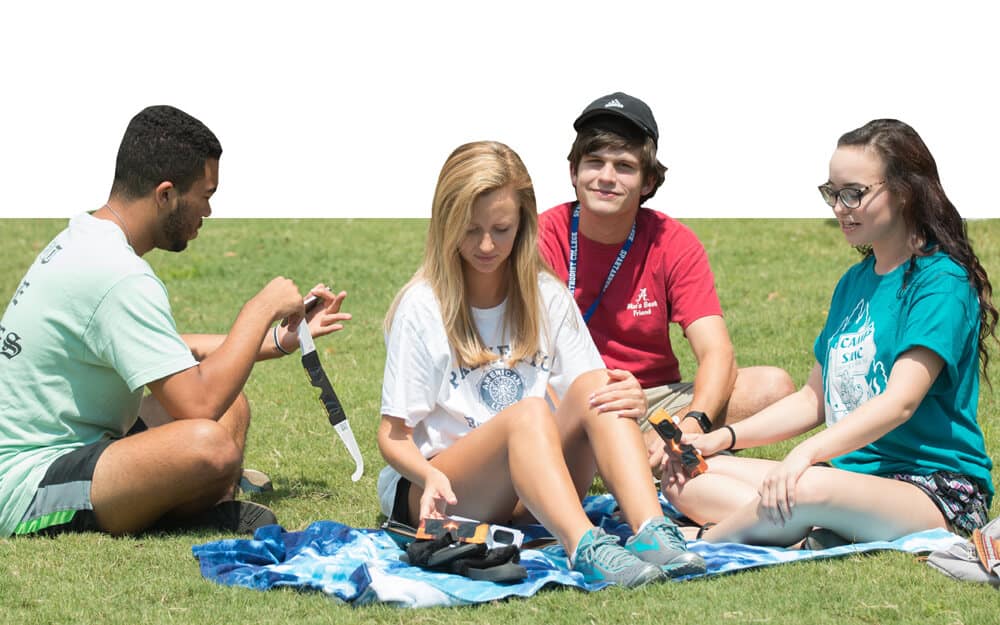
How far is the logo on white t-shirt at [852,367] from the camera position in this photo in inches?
182

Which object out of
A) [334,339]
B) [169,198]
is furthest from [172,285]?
[169,198]

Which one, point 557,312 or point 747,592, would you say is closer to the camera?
point 747,592

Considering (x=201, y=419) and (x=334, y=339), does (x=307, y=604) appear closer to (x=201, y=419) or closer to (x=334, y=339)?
(x=201, y=419)

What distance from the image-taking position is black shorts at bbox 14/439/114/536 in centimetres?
487

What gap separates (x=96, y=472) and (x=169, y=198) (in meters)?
1.11

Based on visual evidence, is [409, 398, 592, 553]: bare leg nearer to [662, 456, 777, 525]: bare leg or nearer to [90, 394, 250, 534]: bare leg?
[662, 456, 777, 525]: bare leg

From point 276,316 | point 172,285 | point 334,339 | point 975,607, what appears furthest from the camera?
point 172,285

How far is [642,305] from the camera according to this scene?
Result: 5.80 metres

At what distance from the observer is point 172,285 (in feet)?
41.2

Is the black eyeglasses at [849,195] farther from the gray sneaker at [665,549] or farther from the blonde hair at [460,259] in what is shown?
the gray sneaker at [665,549]

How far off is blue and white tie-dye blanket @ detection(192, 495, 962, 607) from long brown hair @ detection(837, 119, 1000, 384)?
961 mm

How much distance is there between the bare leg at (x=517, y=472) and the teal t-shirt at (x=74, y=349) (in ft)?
3.78

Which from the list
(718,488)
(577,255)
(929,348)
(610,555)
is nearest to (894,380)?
(929,348)

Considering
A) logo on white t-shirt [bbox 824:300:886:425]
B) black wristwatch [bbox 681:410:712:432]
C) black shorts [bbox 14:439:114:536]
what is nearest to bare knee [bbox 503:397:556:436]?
black wristwatch [bbox 681:410:712:432]
